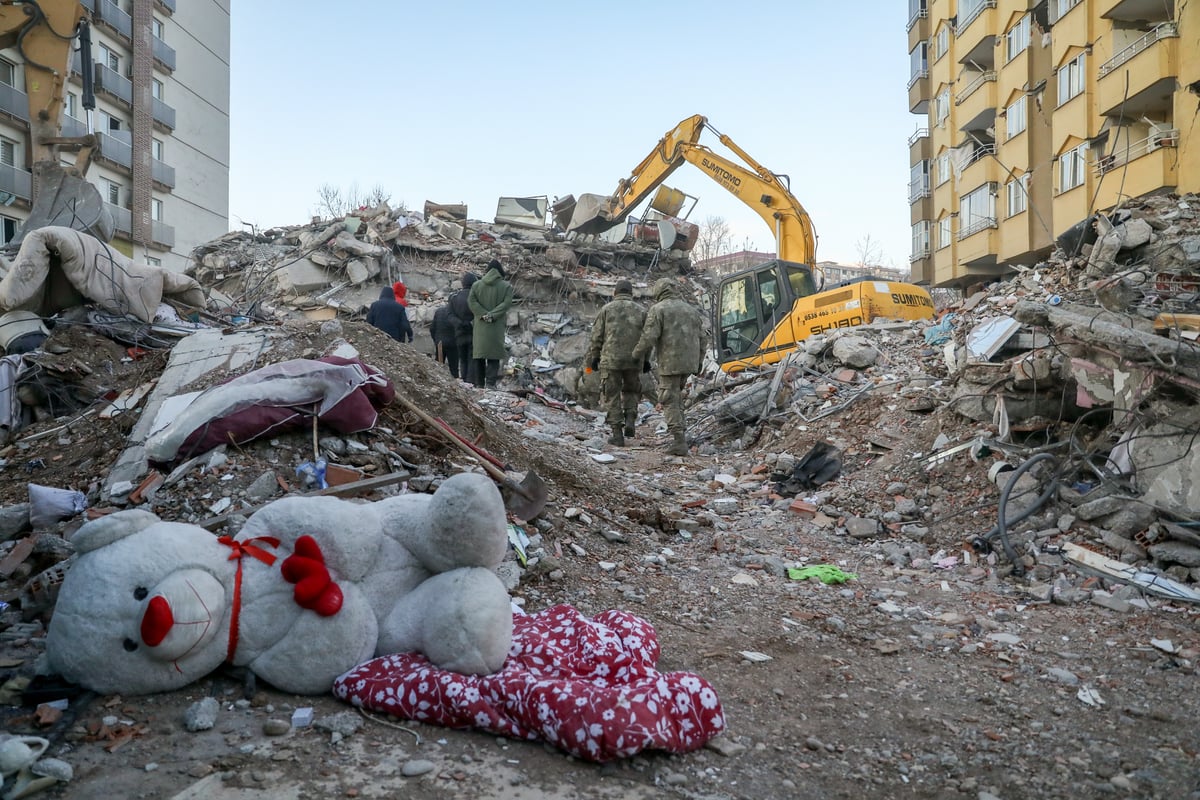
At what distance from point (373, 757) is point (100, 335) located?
5061 millimetres

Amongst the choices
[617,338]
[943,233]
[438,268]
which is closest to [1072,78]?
[943,233]

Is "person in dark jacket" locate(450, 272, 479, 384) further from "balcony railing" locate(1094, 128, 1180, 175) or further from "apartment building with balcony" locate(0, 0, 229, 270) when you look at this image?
"apartment building with balcony" locate(0, 0, 229, 270)

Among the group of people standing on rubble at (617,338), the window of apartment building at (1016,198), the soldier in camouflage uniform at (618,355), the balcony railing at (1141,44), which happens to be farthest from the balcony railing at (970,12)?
the soldier in camouflage uniform at (618,355)

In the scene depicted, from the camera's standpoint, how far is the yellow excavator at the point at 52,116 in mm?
7781

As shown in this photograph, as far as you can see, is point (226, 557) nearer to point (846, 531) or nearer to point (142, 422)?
point (142, 422)

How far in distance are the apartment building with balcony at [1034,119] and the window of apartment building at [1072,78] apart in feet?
0.16

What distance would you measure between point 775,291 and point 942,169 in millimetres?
19754

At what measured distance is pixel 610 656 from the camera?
265 centimetres

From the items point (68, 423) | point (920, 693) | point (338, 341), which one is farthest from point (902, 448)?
point (68, 423)

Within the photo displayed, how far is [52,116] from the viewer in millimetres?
12141

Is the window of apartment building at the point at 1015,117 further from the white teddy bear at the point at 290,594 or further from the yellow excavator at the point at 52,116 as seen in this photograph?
the white teddy bear at the point at 290,594

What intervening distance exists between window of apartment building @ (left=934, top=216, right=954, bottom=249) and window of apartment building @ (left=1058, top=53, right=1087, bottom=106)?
7264mm

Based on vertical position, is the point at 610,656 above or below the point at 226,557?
below

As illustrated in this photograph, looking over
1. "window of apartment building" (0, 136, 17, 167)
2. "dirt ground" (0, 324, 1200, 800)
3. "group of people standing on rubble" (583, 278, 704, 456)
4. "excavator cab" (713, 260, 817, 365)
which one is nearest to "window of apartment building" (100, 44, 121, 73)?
"window of apartment building" (0, 136, 17, 167)
